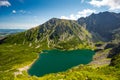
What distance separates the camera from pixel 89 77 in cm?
13312

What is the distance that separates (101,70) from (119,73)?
18.6 m

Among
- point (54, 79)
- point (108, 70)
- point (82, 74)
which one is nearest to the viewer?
point (54, 79)

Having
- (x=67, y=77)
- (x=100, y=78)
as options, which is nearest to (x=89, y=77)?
(x=100, y=78)

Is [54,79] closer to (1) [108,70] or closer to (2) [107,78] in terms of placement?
(2) [107,78]

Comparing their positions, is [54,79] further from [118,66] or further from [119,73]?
[118,66]

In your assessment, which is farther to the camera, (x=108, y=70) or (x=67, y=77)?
(x=108, y=70)

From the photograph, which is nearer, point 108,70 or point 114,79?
point 114,79

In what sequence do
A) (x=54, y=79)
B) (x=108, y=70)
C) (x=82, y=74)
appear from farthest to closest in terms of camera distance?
1. (x=108, y=70)
2. (x=82, y=74)
3. (x=54, y=79)

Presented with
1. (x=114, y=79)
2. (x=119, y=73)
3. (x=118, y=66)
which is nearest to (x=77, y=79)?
(x=114, y=79)

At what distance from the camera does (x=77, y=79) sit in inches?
5128

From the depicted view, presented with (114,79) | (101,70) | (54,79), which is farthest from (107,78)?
(54,79)

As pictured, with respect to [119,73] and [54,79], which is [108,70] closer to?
[119,73]

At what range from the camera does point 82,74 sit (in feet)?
Result: 458

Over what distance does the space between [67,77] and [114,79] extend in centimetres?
3306
